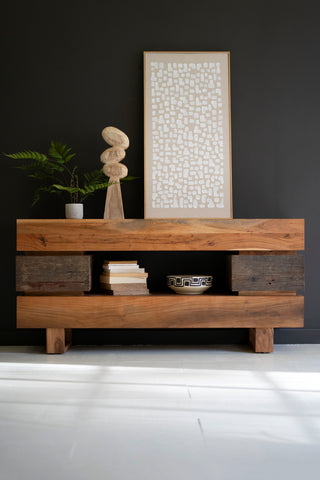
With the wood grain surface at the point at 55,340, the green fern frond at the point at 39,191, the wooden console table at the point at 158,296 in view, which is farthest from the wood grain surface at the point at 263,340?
the green fern frond at the point at 39,191

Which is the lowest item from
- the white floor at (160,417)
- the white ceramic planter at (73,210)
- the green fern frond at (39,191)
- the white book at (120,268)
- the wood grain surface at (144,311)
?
the white floor at (160,417)

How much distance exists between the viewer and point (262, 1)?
2848mm

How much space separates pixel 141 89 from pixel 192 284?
4.17 feet

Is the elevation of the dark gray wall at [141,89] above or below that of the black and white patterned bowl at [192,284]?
above

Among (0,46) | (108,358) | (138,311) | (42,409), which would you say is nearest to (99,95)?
(0,46)

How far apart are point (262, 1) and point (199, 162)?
1107 mm

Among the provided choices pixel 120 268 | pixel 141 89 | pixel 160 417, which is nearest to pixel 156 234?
pixel 120 268

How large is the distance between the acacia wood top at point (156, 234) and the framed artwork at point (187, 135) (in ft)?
1.03

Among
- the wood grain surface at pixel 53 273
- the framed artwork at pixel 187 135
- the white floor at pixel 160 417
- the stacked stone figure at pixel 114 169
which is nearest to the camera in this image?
the white floor at pixel 160 417

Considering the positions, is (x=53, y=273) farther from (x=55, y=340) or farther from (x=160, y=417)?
(x=160, y=417)

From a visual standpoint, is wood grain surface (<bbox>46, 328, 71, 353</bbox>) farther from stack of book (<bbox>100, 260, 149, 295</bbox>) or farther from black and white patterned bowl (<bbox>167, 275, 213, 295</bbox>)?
black and white patterned bowl (<bbox>167, 275, 213, 295</bbox>)

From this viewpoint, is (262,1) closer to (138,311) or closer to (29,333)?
(138,311)

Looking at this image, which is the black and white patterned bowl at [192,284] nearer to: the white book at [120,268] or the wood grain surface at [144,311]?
the wood grain surface at [144,311]

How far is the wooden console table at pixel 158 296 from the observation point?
2.44m
